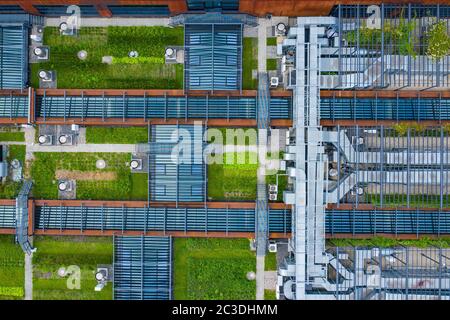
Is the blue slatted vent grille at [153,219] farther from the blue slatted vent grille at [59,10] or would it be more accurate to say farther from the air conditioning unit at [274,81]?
the blue slatted vent grille at [59,10]

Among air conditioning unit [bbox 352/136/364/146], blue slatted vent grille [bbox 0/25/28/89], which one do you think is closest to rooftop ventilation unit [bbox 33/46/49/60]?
blue slatted vent grille [bbox 0/25/28/89]

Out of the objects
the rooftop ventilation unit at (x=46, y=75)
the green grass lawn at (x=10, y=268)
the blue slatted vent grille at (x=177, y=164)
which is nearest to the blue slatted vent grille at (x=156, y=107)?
the blue slatted vent grille at (x=177, y=164)

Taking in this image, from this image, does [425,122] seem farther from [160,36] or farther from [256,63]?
[160,36]

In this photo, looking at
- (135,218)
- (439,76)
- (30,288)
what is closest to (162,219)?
(135,218)

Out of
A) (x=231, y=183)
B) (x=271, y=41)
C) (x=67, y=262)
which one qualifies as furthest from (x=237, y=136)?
(x=67, y=262)

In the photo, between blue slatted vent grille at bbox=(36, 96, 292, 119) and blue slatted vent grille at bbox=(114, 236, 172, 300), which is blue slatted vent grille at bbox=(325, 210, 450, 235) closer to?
blue slatted vent grille at bbox=(36, 96, 292, 119)

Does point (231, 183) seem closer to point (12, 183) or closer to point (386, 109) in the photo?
point (386, 109)
